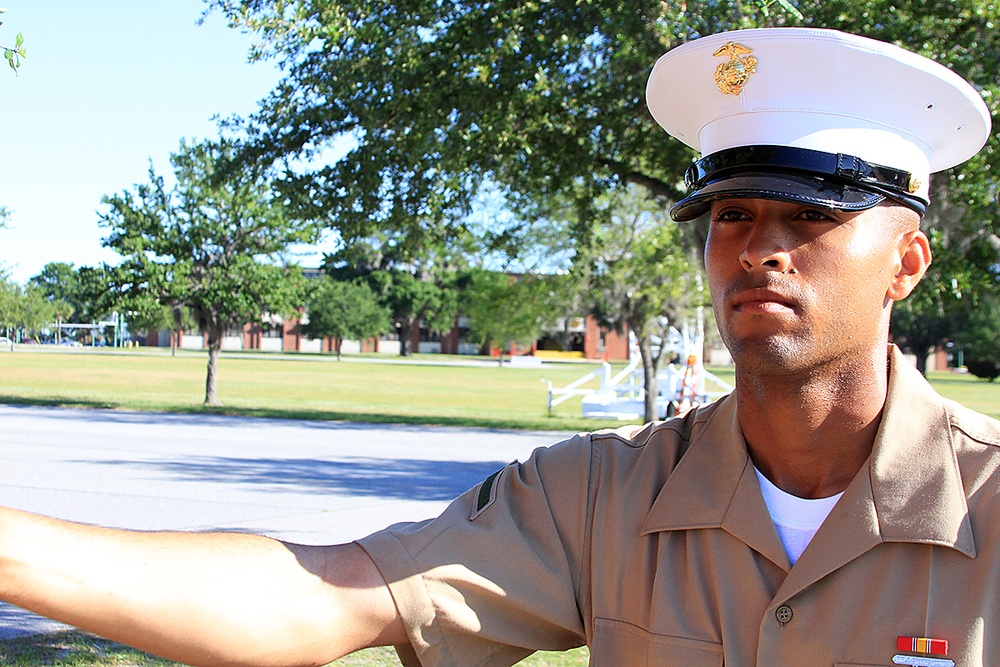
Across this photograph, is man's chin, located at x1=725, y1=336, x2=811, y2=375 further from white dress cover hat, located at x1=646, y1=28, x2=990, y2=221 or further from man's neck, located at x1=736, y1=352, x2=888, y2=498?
white dress cover hat, located at x1=646, y1=28, x2=990, y2=221

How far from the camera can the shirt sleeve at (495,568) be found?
73.2 inches

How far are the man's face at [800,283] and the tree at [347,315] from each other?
84997mm

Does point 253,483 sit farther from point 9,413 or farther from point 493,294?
point 493,294

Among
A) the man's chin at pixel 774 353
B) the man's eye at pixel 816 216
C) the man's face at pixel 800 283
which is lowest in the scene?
the man's chin at pixel 774 353

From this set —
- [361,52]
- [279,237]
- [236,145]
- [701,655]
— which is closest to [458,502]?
[701,655]

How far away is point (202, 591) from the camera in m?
1.65

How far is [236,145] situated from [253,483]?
3728mm

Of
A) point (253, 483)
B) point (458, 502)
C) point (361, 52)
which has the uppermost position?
point (361, 52)

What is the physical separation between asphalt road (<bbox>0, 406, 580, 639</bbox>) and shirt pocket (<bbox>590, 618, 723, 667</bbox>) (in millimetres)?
5021

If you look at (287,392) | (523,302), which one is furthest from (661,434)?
(287,392)

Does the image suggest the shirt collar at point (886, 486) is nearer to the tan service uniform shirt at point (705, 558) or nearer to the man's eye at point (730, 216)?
the tan service uniform shirt at point (705, 558)

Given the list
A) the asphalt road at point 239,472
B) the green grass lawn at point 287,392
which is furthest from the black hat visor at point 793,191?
the green grass lawn at point 287,392

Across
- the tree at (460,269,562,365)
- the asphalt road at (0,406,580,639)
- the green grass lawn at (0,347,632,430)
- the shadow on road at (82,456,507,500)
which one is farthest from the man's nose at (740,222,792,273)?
the tree at (460,269,562,365)

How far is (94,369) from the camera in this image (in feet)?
142
